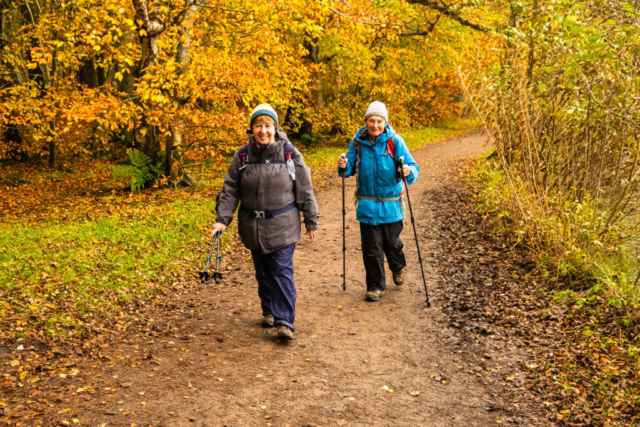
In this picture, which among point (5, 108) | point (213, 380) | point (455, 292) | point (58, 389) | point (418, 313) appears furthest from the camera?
point (5, 108)

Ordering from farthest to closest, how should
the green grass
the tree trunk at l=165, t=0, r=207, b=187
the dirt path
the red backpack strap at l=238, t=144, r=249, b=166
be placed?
the tree trunk at l=165, t=0, r=207, b=187, the green grass, the red backpack strap at l=238, t=144, r=249, b=166, the dirt path

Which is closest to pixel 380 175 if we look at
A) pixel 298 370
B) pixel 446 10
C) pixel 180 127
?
pixel 298 370

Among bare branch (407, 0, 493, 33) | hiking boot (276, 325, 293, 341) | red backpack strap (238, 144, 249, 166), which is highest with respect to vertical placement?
bare branch (407, 0, 493, 33)

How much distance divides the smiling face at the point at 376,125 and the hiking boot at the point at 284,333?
97.1 inches

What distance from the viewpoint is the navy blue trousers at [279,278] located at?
16.8 feet

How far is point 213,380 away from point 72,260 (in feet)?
11.9

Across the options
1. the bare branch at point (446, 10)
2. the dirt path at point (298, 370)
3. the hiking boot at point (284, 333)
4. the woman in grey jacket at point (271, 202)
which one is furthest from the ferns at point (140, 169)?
the bare branch at point (446, 10)

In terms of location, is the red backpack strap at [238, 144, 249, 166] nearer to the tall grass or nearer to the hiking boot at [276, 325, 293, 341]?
the hiking boot at [276, 325, 293, 341]

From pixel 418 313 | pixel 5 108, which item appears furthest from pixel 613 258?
pixel 5 108

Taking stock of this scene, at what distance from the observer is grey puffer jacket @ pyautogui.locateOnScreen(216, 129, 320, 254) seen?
5.00 meters

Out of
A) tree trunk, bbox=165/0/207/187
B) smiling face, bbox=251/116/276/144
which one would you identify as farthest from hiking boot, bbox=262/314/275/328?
tree trunk, bbox=165/0/207/187

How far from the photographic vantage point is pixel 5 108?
12.7 meters

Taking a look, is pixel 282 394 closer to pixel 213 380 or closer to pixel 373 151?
pixel 213 380

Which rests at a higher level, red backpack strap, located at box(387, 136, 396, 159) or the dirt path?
red backpack strap, located at box(387, 136, 396, 159)
